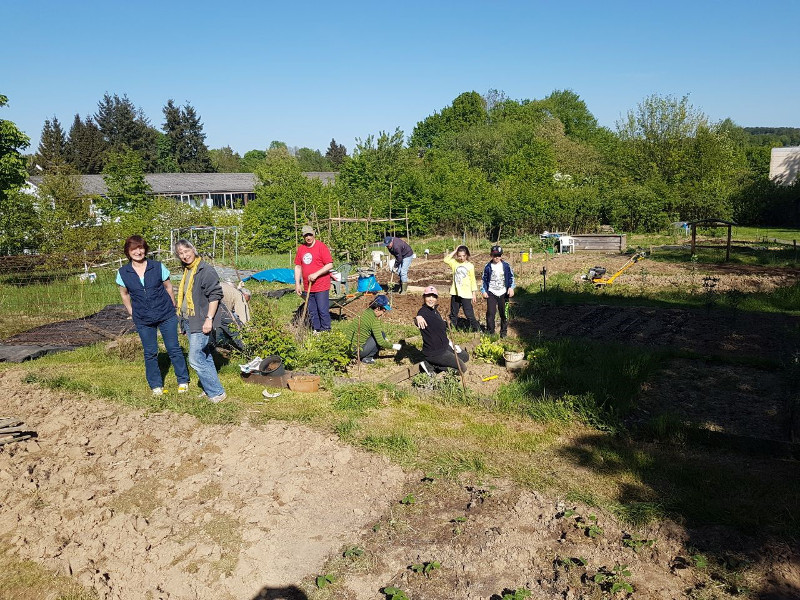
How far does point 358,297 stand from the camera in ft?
47.1

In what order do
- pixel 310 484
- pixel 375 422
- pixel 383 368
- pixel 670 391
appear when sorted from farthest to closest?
pixel 383 368 < pixel 670 391 < pixel 375 422 < pixel 310 484

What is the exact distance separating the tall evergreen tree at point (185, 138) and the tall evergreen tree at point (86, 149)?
32.0ft

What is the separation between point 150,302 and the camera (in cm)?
733

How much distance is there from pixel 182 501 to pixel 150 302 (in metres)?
2.95

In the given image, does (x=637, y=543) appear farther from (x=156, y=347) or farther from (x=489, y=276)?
(x=489, y=276)

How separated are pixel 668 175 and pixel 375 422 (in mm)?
34197

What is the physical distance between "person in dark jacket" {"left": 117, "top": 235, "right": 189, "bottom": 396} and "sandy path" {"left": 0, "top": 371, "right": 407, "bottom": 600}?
88 centimetres

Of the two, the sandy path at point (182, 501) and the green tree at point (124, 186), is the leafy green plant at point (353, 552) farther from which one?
the green tree at point (124, 186)

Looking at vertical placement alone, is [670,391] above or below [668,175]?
below

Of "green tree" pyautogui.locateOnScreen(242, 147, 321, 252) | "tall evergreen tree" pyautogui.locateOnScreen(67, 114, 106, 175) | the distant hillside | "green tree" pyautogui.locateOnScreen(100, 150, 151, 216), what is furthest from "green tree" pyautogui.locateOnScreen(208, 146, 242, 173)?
the distant hillside

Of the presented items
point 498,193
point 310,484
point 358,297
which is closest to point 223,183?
point 498,193

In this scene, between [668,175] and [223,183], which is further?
[223,183]

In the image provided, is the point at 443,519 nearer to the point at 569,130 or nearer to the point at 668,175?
the point at 668,175

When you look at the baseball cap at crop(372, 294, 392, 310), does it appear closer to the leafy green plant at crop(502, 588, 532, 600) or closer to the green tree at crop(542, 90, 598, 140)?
the leafy green plant at crop(502, 588, 532, 600)
